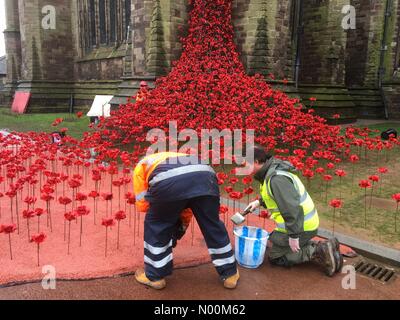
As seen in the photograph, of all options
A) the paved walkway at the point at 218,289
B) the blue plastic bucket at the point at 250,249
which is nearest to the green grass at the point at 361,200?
the paved walkway at the point at 218,289

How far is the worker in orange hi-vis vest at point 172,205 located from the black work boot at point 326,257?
2.80 feet

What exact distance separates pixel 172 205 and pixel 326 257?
1637 mm

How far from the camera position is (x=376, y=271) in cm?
380

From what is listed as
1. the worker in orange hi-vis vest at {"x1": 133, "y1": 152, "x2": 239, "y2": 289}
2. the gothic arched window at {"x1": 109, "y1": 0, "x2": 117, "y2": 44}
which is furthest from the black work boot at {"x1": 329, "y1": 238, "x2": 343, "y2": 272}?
the gothic arched window at {"x1": 109, "y1": 0, "x2": 117, "y2": 44}

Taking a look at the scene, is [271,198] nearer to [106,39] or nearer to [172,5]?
[172,5]

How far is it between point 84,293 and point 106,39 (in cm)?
1863

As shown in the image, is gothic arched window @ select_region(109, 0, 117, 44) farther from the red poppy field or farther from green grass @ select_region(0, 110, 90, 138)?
the red poppy field

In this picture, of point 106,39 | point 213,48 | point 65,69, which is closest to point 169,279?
point 213,48

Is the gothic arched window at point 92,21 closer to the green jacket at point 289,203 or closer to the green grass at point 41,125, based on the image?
the green grass at point 41,125

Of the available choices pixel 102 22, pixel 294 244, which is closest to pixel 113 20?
pixel 102 22

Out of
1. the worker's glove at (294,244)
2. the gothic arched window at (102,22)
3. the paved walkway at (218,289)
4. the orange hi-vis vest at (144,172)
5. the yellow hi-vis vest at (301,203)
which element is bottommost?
the paved walkway at (218,289)

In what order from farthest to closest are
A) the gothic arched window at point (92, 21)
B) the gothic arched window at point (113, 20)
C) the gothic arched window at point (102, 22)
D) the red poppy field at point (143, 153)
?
1. the gothic arched window at point (92, 21)
2. the gothic arched window at point (102, 22)
3. the gothic arched window at point (113, 20)
4. the red poppy field at point (143, 153)

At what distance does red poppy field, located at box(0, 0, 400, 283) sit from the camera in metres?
4.05

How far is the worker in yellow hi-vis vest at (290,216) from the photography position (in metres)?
3.40
